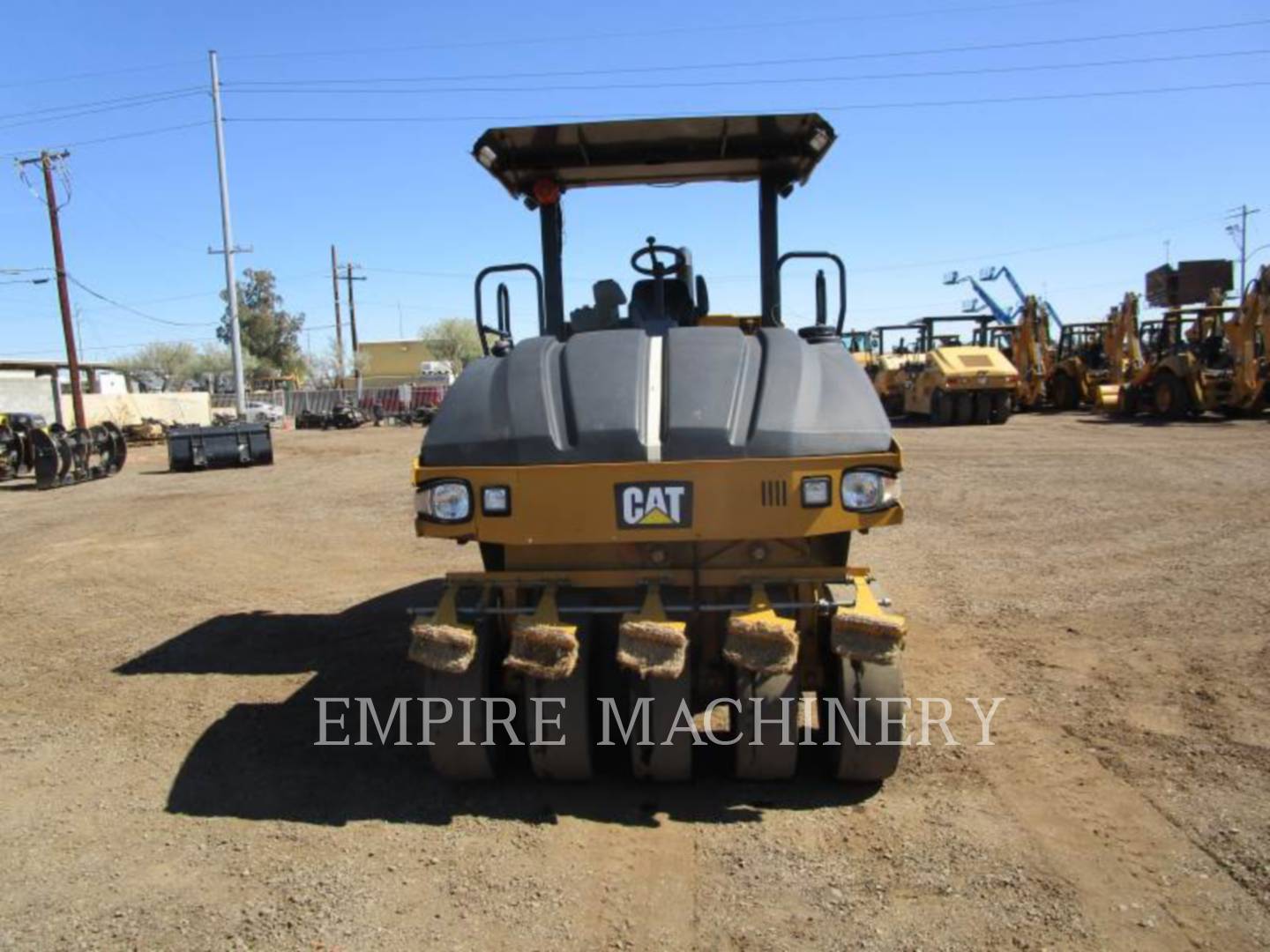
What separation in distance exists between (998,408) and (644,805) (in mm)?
22787

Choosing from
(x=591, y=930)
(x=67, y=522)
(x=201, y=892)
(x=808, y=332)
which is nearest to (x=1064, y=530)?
(x=808, y=332)

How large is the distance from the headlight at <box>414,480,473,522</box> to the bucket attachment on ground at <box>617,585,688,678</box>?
2.48 ft

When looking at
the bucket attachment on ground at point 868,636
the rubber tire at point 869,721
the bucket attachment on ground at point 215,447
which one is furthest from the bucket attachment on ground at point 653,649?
the bucket attachment on ground at point 215,447

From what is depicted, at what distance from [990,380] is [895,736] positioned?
2206cm

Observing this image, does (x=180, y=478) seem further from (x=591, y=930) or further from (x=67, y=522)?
(x=591, y=930)

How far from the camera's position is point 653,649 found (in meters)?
3.31

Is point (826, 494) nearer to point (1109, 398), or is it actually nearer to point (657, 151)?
point (657, 151)

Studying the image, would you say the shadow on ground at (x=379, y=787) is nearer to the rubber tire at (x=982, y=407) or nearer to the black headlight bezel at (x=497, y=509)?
the black headlight bezel at (x=497, y=509)

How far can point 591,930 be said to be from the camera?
2.90 meters

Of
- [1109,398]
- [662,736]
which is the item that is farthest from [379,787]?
[1109,398]

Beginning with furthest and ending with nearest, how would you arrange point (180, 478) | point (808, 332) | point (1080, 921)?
point (180, 478) → point (808, 332) → point (1080, 921)

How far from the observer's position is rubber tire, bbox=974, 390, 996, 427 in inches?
953

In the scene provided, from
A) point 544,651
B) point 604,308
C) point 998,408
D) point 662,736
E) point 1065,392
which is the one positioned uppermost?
point 604,308

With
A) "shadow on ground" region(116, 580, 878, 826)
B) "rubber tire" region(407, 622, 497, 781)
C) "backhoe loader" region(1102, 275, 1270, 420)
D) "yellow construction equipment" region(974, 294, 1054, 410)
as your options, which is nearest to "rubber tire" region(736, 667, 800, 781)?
"shadow on ground" region(116, 580, 878, 826)
